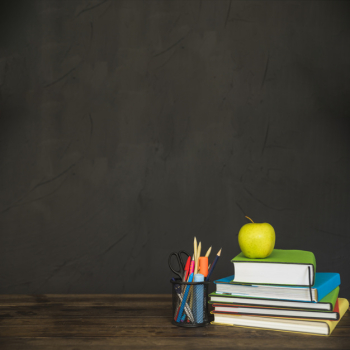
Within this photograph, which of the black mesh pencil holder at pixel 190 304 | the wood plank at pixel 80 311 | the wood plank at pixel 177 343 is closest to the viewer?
the wood plank at pixel 177 343

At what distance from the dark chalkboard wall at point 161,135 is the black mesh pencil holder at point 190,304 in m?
0.57

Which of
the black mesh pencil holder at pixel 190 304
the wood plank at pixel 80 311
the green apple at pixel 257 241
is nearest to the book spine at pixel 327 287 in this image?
the green apple at pixel 257 241

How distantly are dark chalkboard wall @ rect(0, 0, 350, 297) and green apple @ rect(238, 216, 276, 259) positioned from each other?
21.0 inches

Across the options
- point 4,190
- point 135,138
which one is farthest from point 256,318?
point 4,190

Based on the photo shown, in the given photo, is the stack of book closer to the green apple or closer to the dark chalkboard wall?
the green apple

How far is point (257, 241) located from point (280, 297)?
0.51 feet

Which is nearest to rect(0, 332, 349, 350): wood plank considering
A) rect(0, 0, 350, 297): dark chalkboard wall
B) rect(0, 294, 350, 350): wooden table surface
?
rect(0, 294, 350, 350): wooden table surface

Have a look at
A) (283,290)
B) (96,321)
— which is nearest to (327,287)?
(283,290)

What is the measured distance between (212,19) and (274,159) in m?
0.68

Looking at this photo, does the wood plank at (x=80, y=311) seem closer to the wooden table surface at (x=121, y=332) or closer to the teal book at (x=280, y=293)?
the wooden table surface at (x=121, y=332)

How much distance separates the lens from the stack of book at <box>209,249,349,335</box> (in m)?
0.89

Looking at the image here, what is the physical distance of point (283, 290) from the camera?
0.92 meters

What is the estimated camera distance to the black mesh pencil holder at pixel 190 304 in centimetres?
96

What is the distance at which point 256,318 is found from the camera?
94 centimetres
